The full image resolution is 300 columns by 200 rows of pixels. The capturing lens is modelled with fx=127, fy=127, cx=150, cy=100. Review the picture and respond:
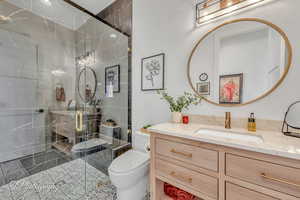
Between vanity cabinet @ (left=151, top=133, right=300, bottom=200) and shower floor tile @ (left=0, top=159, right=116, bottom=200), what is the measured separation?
3.12ft

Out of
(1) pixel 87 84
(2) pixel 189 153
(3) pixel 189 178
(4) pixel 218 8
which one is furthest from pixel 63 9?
(3) pixel 189 178

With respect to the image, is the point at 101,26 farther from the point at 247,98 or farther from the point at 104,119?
the point at 247,98

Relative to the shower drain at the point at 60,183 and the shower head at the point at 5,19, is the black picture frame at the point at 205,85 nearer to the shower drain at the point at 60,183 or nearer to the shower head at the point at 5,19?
the shower drain at the point at 60,183

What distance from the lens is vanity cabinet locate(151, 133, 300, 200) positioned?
60 cm

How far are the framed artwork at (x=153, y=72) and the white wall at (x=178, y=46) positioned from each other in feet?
0.22

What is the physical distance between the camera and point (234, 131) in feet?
3.36

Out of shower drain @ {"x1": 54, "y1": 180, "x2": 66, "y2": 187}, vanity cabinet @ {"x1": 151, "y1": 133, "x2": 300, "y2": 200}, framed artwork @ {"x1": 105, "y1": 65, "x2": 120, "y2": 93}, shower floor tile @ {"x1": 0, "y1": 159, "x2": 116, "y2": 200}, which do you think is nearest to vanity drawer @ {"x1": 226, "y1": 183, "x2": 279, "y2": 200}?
vanity cabinet @ {"x1": 151, "y1": 133, "x2": 300, "y2": 200}

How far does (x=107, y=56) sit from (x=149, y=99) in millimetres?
1163

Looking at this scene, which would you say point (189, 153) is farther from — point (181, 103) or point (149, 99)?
point (149, 99)

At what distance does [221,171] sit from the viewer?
2.50 ft

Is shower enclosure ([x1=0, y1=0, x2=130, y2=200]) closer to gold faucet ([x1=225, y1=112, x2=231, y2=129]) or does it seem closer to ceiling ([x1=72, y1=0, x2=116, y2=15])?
ceiling ([x1=72, y1=0, x2=116, y2=15])

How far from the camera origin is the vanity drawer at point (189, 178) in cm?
80

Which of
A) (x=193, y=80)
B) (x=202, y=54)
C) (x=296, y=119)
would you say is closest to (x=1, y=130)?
(x=193, y=80)

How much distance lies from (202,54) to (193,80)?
28 centimetres
